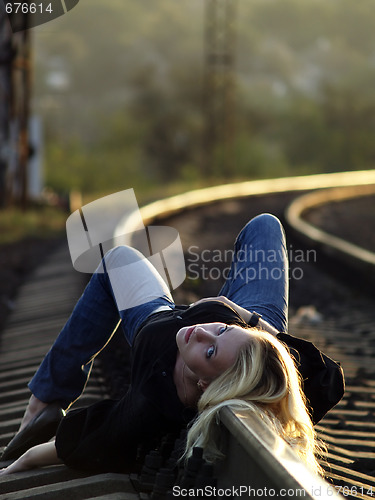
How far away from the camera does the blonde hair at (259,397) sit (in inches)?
89.9

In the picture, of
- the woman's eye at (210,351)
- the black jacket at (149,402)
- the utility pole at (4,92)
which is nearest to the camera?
the woman's eye at (210,351)

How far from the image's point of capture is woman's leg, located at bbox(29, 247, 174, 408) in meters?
3.04

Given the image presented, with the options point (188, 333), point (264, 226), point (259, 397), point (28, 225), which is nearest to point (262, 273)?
point (264, 226)

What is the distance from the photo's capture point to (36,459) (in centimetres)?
273

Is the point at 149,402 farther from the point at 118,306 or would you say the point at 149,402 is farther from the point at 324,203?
the point at 324,203

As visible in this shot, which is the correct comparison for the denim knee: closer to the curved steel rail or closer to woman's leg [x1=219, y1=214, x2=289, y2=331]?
woman's leg [x1=219, y1=214, x2=289, y2=331]

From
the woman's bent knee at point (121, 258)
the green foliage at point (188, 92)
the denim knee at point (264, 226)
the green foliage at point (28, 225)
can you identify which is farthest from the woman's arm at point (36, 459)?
the green foliage at point (188, 92)

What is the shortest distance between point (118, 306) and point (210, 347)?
2.59 ft

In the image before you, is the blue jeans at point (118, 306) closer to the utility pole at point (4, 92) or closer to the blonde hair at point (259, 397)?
the blonde hair at point (259, 397)

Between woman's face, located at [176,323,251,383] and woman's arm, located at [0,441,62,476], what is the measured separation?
2.07ft

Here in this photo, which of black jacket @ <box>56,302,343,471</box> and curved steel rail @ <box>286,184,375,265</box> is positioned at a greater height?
black jacket @ <box>56,302,343,471</box>

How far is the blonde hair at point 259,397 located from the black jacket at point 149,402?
242mm

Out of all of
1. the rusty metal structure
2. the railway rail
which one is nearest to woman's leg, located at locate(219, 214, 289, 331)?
the railway rail

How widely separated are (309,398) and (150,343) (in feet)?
1.96
